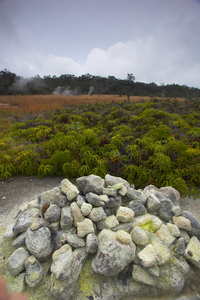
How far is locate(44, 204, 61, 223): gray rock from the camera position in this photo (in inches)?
88.2

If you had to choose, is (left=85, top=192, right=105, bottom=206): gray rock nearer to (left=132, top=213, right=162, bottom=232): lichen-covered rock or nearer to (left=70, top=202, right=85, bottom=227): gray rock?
(left=70, top=202, right=85, bottom=227): gray rock

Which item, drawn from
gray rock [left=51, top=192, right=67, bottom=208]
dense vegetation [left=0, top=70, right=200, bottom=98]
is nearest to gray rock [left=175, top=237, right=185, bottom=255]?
gray rock [left=51, top=192, right=67, bottom=208]

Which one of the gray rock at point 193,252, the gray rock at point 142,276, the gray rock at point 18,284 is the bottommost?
the gray rock at point 18,284

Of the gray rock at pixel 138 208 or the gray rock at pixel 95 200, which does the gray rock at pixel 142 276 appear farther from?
the gray rock at pixel 95 200

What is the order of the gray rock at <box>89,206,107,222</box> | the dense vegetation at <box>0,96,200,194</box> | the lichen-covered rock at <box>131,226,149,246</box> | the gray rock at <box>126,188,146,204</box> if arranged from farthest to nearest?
the dense vegetation at <box>0,96,200,194</box> < the gray rock at <box>126,188,146,204</box> < the gray rock at <box>89,206,107,222</box> < the lichen-covered rock at <box>131,226,149,246</box>

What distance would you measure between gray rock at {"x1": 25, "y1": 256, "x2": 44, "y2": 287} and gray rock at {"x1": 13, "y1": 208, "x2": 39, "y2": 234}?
509 millimetres

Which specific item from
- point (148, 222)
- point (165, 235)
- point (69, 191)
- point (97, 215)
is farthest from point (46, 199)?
point (165, 235)

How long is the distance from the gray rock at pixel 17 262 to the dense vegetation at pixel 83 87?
25887 mm

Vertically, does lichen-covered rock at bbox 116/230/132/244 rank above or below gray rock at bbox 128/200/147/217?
below

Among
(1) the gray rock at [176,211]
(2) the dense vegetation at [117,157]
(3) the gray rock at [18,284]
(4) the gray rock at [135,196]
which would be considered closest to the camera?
(3) the gray rock at [18,284]

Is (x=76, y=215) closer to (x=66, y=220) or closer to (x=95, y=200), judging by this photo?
(x=66, y=220)

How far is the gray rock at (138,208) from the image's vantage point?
7.97 ft

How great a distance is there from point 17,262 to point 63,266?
65cm

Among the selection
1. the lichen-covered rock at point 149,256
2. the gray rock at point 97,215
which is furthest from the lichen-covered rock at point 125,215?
the lichen-covered rock at point 149,256
